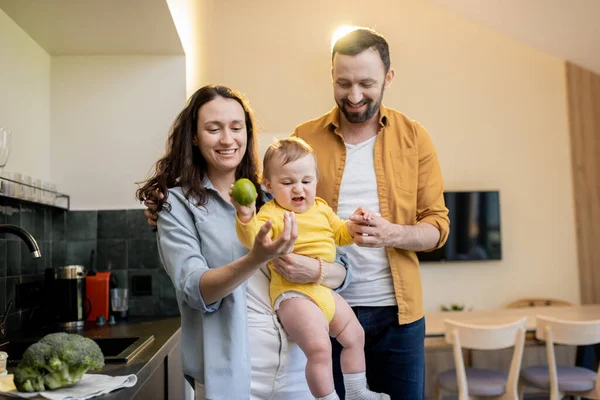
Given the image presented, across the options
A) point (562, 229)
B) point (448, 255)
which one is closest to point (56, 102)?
point (448, 255)

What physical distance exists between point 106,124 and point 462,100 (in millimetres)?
3720

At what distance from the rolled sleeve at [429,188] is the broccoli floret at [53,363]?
1009 millimetres

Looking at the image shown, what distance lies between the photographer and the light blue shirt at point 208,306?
149 centimetres

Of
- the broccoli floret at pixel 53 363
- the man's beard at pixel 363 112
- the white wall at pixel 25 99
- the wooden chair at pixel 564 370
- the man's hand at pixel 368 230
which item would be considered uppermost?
the white wall at pixel 25 99

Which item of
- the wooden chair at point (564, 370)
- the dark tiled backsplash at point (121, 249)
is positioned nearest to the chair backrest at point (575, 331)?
the wooden chair at point (564, 370)

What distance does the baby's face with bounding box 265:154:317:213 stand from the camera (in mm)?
1608

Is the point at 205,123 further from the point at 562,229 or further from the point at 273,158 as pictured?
the point at 562,229

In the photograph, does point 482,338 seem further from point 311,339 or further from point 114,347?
point 311,339

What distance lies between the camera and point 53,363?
1457 mm

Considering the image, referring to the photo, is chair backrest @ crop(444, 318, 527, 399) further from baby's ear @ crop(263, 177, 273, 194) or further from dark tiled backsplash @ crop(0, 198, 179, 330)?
baby's ear @ crop(263, 177, 273, 194)

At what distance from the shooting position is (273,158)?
163 cm

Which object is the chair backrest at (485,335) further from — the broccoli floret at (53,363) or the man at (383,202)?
the broccoli floret at (53,363)

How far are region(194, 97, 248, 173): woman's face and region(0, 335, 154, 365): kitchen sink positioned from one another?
0.80 metres

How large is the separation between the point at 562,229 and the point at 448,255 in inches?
45.9
